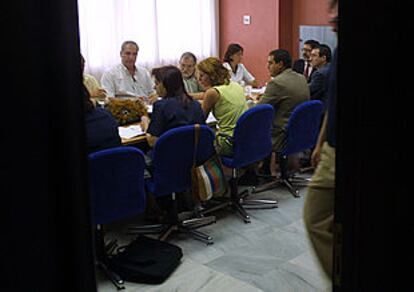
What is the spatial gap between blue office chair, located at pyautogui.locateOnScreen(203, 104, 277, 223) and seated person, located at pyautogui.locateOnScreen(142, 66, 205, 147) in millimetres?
224

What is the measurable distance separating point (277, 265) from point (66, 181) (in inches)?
82.6

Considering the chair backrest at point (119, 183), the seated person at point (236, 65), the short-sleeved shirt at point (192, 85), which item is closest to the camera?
the chair backrest at point (119, 183)

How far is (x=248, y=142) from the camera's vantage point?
116 inches

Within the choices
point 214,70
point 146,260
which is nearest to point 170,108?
point 214,70

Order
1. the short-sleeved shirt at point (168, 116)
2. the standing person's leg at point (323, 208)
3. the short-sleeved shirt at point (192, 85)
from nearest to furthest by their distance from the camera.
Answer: the standing person's leg at point (323, 208) → the short-sleeved shirt at point (168, 116) → the short-sleeved shirt at point (192, 85)

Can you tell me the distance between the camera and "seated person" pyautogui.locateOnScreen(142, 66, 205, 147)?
2.70 metres

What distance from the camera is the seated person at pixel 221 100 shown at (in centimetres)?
309

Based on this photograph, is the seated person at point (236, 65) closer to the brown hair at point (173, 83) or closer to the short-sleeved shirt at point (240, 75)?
the short-sleeved shirt at point (240, 75)

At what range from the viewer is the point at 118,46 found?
4953mm

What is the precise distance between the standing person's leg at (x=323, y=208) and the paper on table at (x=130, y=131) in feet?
6.75

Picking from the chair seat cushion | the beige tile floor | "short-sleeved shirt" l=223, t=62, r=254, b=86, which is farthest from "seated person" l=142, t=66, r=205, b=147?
"short-sleeved shirt" l=223, t=62, r=254, b=86

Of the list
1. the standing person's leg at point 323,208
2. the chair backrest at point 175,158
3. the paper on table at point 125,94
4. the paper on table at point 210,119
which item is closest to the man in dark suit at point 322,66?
the standing person's leg at point 323,208

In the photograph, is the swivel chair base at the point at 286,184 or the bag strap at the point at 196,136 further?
the swivel chair base at the point at 286,184

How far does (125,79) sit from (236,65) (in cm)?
109
